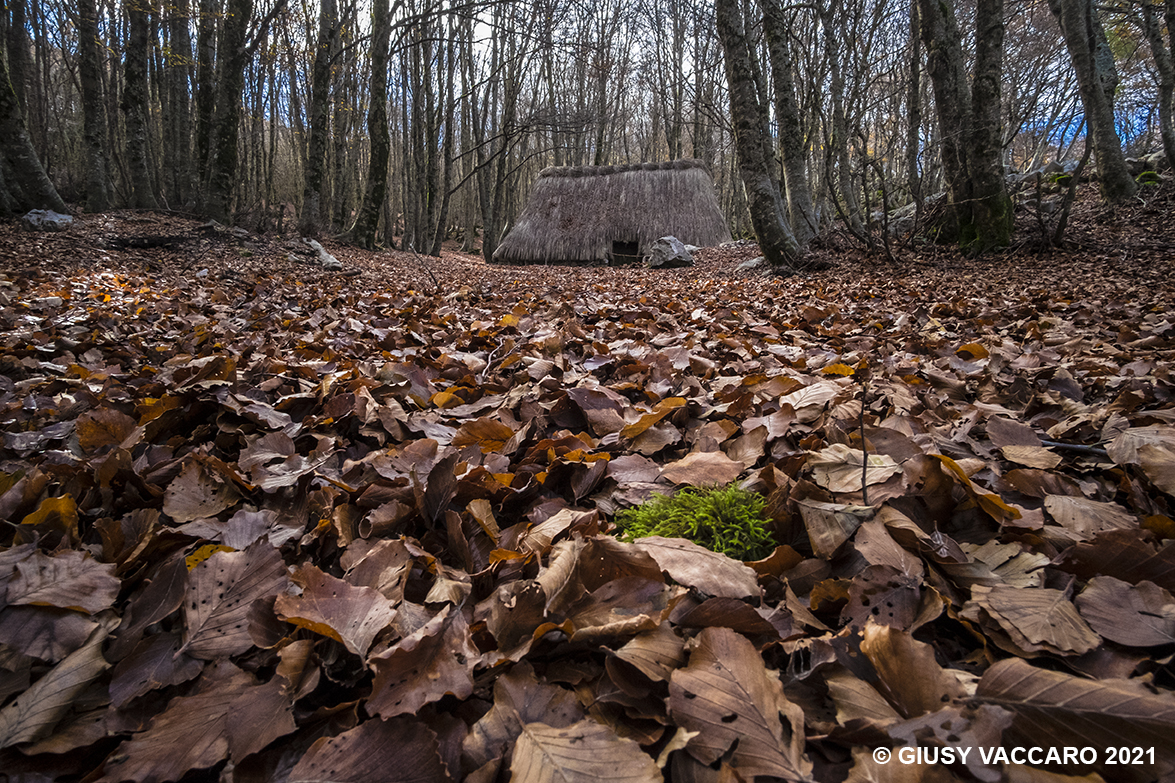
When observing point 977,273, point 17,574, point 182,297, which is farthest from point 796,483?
point 977,273

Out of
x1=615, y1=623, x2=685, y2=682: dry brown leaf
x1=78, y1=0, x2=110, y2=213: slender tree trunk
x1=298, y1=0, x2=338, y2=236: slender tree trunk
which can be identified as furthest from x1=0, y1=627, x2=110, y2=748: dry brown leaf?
x1=78, y1=0, x2=110, y2=213: slender tree trunk

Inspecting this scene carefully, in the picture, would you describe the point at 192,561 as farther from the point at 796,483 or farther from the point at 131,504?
the point at 796,483

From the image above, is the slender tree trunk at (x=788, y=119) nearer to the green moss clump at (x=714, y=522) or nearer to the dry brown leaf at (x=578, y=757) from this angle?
the green moss clump at (x=714, y=522)

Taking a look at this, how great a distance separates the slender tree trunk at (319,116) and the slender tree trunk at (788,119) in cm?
731

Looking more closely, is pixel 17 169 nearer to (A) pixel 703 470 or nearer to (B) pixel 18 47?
(B) pixel 18 47

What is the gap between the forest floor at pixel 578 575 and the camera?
0.56 metres

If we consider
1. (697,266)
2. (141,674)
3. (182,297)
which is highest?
(697,266)

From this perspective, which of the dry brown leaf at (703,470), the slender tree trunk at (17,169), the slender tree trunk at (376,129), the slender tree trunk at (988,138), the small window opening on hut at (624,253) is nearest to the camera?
the dry brown leaf at (703,470)

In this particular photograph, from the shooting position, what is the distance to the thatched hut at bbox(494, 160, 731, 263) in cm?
1323

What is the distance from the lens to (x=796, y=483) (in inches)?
37.9

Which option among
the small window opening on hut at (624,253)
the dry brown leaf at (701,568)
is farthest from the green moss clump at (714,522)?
the small window opening on hut at (624,253)

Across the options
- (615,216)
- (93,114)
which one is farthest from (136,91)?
(615,216)

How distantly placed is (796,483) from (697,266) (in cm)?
953

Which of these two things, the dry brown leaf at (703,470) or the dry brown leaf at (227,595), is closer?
the dry brown leaf at (227,595)
